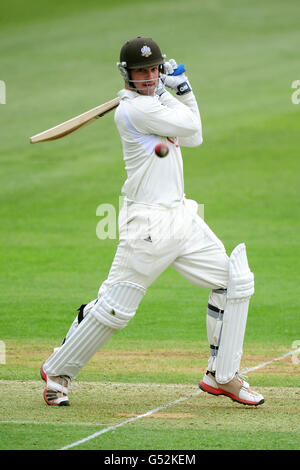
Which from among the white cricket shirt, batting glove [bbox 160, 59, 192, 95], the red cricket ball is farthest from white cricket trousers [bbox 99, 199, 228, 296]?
batting glove [bbox 160, 59, 192, 95]

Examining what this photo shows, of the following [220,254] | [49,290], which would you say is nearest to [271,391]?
[220,254]

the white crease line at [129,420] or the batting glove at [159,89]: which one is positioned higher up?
the batting glove at [159,89]

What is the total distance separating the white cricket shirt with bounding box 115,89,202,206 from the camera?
6207 millimetres

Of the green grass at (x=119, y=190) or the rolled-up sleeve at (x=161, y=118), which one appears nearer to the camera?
the rolled-up sleeve at (x=161, y=118)

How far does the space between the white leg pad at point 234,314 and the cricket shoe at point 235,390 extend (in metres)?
0.08

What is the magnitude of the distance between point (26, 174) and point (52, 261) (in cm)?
660

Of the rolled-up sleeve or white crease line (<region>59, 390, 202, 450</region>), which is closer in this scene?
white crease line (<region>59, 390, 202, 450</region>)

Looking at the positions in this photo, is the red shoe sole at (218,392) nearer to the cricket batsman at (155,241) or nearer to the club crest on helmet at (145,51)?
the cricket batsman at (155,241)

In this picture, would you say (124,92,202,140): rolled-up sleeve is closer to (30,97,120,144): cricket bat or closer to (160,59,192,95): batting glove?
(160,59,192,95): batting glove

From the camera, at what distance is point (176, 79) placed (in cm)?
639

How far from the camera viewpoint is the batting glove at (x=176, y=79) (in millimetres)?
6387

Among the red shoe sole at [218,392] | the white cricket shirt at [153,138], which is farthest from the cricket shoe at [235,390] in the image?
the white cricket shirt at [153,138]

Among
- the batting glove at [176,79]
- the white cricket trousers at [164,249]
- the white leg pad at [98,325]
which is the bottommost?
the white leg pad at [98,325]

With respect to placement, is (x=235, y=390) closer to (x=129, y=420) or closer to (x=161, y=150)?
(x=129, y=420)
